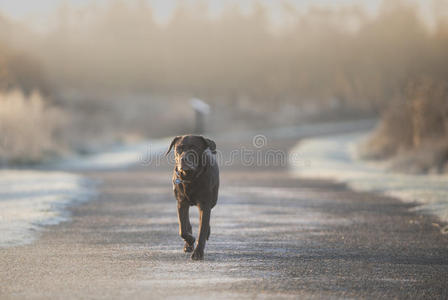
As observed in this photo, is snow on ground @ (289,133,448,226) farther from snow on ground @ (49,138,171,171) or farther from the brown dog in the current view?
snow on ground @ (49,138,171,171)

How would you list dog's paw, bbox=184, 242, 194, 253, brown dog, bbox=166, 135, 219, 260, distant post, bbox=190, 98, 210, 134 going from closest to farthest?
brown dog, bbox=166, 135, 219, 260 < dog's paw, bbox=184, 242, 194, 253 < distant post, bbox=190, 98, 210, 134

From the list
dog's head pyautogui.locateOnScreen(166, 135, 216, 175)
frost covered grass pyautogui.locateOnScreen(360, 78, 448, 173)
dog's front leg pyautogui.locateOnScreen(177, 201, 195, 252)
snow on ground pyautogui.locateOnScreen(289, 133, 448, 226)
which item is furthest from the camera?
frost covered grass pyautogui.locateOnScreen(360, 78, 448, 173)

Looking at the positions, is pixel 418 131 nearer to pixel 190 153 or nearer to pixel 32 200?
pixel 32 200

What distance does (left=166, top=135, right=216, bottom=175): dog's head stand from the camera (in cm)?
864

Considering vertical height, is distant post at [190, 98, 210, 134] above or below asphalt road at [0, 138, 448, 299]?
above

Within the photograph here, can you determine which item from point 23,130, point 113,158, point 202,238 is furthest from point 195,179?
point 113,158

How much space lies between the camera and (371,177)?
2217 cm

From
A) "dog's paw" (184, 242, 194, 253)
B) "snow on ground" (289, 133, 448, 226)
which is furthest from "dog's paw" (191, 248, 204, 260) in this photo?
"snow on ground" (289, 133, 448, 226)

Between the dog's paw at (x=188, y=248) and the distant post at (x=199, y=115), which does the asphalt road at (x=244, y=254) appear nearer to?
the dog's paw at (x=188, y=248)

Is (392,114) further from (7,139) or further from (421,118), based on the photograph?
(7,139)

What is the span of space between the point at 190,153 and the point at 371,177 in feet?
46.6

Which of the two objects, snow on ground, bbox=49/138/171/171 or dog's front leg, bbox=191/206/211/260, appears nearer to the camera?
dog's front leg, bbox=191/206/211/260

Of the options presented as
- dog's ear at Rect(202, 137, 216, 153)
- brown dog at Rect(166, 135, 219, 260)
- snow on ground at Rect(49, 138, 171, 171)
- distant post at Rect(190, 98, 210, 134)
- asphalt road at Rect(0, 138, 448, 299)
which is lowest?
asphalt road at Rect(0, 138, 448, 299)

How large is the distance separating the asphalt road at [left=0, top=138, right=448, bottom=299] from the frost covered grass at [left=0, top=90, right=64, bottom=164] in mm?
14134
